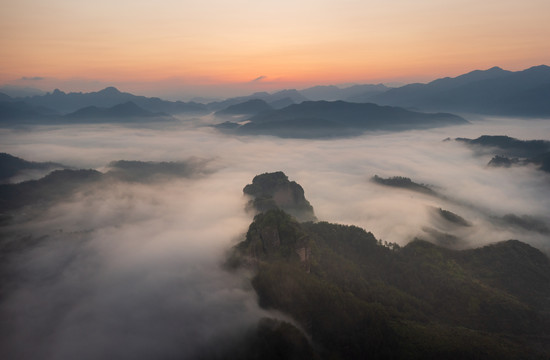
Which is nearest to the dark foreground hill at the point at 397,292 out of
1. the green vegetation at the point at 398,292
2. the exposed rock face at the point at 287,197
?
the green vegetation at the point at 398,292

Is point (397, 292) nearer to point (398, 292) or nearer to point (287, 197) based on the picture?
point (398, 292)

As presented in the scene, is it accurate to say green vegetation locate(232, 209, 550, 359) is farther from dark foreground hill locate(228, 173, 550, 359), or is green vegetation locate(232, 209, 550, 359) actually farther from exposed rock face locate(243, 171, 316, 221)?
exposed rock face locate(243, 171, 316, 221)

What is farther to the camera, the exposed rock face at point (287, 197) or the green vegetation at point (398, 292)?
the exposed rock face at point (287, 197)

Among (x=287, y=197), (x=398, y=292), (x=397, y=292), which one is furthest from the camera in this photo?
(x=287, y=197)

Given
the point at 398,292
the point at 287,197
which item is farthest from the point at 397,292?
the point at 287,197

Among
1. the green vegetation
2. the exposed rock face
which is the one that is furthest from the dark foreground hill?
the exposed rock face

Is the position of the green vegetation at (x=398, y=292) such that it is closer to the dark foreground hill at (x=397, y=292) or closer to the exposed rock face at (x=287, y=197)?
the dark foreground hill at (x=397, y=292)
